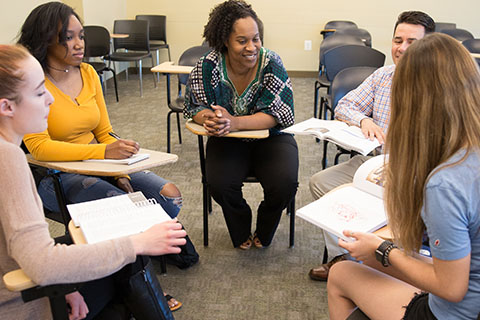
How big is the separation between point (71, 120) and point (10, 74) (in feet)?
2.71

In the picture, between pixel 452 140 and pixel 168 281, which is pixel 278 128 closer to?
pixel 168 281

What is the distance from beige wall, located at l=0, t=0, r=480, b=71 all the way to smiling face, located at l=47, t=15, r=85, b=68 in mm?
4711

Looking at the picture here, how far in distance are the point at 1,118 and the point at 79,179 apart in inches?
28.9

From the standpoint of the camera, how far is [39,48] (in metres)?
1.82

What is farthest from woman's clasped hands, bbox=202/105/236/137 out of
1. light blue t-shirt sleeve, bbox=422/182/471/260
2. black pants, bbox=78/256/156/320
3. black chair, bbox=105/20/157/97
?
black chair, bbox=105/20/157/97

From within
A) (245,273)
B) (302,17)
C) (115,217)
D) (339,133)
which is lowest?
(245,273)

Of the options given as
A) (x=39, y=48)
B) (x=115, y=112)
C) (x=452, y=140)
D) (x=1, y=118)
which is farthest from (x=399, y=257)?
(x=115, y=112)

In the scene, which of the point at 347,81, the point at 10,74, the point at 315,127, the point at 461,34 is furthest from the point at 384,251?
the point at 461,34

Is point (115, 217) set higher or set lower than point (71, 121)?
lower

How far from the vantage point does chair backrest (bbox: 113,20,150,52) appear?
5893 millimetres

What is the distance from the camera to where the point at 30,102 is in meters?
1.12

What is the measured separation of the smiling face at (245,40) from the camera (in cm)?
216

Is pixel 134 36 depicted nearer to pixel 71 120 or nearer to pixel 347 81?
pixel 347 81

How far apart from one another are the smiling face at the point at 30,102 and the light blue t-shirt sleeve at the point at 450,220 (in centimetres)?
96
